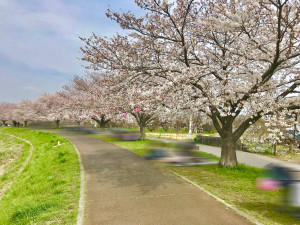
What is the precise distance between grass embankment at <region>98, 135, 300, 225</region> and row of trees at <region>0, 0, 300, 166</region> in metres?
1.17

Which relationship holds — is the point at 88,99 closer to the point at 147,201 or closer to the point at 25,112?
the point at 147,201

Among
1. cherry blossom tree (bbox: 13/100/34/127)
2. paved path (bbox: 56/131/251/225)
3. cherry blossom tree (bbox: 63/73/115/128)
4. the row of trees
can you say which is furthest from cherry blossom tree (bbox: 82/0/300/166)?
cherry blossom tree (bbox: 13/100/34/127)

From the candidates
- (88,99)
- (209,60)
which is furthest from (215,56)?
(88,99)

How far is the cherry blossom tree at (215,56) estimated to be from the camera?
8961mm

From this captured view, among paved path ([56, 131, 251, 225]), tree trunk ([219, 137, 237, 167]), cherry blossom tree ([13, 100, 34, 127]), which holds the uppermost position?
cherry blossom tree ([13, 100, 34, 127])

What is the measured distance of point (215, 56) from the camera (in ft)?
35.4

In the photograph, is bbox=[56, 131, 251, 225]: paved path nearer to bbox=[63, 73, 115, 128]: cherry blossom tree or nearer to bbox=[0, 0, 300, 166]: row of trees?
bbox=[0, 0, 300, 166]: row of trees

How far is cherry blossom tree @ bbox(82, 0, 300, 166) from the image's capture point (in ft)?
29.4

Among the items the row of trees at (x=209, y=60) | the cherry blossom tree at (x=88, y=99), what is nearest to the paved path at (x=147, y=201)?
the row of trees at (x=209, y=60)

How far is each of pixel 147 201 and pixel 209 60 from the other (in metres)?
7.81

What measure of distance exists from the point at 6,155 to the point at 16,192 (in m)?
15.5

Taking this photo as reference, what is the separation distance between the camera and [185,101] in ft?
30.1

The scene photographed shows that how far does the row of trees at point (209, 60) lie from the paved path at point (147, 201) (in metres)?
3.15

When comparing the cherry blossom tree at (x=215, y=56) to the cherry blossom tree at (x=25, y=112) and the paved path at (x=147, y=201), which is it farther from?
the cherry blossom tree at (x=25, y=112)
